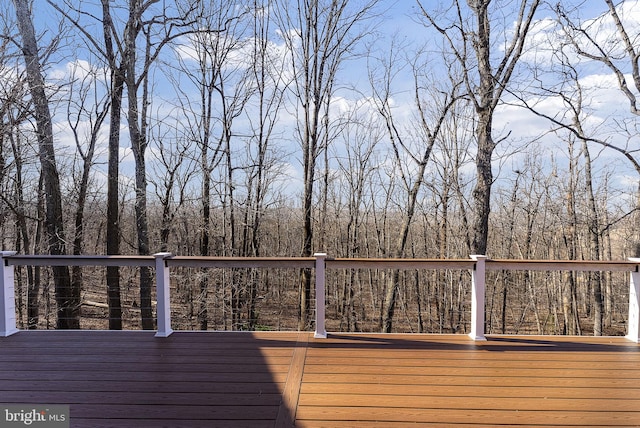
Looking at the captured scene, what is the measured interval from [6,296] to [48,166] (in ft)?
16.2

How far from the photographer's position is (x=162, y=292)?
4023 millimetres

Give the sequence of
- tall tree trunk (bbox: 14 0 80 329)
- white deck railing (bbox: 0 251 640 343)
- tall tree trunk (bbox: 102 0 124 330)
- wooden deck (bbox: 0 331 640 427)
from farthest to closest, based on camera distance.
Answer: tall tree trunk (bbox: 102 0 124 330) < tall tree trunk (bbox: 14 0 80 329) < white deck railing (bbox: 0 251 640 343) < wooden deck (bbox: 0 331 640 427)

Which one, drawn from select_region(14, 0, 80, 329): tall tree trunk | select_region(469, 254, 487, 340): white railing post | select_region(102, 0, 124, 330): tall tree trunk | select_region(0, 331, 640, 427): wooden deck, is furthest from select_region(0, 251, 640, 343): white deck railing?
select_region(102, 0, 124, 330): tall tree trunk

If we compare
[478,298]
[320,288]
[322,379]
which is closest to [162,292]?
[320,288]

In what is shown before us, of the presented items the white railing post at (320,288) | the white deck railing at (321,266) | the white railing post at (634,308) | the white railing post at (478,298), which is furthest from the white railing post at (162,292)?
the white railing post at (634,308)

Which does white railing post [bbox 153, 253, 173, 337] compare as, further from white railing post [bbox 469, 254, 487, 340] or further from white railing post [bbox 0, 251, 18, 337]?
white railing post [bbox 469, 254, 487, 340]

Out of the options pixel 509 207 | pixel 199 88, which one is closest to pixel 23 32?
pixel 199 88

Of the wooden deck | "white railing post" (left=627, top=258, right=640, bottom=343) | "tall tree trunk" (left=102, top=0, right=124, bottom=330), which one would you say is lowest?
the wooden deck

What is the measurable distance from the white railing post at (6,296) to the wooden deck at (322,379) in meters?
0.13

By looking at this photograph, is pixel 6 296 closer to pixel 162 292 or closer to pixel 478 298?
pixel 162 292

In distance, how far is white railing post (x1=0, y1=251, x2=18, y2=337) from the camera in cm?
407

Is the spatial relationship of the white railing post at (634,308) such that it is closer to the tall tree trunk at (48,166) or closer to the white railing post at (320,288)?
the white railing post at (320,288)

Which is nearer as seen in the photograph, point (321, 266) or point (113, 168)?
point (321, 266)

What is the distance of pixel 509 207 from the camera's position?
14.4 meters
